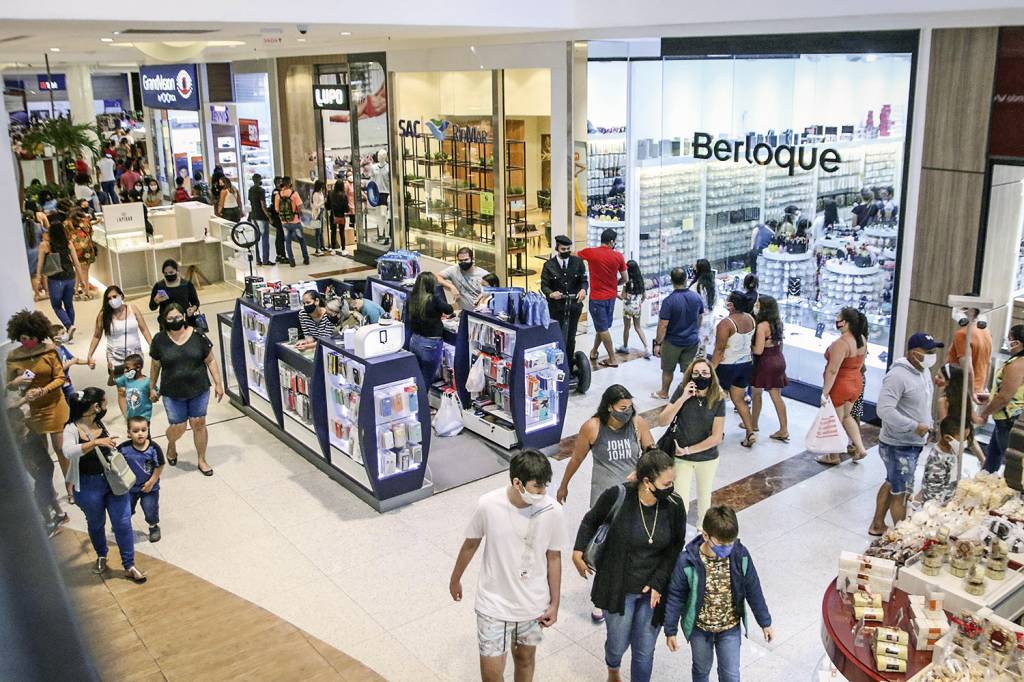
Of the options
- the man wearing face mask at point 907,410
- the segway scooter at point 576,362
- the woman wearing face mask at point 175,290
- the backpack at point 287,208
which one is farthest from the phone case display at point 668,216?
the backpack at point 287,208

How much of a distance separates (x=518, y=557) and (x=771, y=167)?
271 inches

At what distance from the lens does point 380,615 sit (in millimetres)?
6078

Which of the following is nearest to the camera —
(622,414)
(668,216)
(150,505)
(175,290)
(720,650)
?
(720,650)

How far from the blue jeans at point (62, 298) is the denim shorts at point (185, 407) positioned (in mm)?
4383

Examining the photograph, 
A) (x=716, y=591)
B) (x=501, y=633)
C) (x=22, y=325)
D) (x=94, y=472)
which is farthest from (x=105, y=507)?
(x=22, y=325)

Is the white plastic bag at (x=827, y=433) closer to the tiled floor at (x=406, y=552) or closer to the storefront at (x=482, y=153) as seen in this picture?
the tiled floor at (x=406, y=552)

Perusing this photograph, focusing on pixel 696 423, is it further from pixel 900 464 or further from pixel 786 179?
pixel 786 179

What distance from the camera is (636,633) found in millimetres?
4848

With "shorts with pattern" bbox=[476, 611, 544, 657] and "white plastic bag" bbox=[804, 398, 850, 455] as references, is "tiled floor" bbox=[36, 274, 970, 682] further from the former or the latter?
"shorts with pattern" bbox=[476, 611, 544, 657]

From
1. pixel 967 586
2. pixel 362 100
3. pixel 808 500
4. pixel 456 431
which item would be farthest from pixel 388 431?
pixel 362 100

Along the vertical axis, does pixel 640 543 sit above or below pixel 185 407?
above

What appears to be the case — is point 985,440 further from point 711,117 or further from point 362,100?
point 362,100

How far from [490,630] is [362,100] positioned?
13174 mm

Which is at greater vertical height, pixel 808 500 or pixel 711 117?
pixel 711 117
